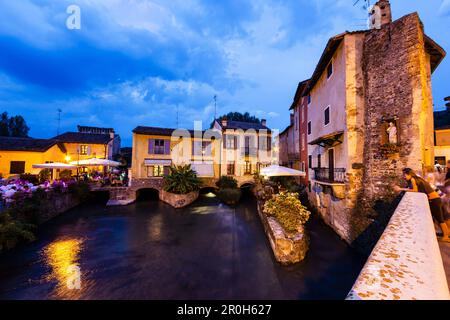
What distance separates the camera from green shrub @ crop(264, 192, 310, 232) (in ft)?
27.1

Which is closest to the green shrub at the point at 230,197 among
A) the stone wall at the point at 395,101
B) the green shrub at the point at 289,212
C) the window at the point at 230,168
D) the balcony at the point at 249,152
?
the window at the point at 230,168

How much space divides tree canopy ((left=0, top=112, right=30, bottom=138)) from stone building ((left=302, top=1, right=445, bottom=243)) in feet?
193

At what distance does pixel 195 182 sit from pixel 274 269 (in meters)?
12.3

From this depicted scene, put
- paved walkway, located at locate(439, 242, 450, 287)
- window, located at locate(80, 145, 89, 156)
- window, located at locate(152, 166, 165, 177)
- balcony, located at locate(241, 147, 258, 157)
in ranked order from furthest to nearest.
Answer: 1. window, located at locate(80, 145, 89, 156)
2. balcony, located at locate(241, 147, 258, 157)
3. window, located at locate(152, 166, 165, 177)
4. paved walkway, located at locate(439, 242, 450, 287)

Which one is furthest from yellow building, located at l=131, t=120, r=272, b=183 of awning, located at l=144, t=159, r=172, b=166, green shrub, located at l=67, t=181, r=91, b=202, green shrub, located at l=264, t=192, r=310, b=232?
green shrub, located at l=264, t=192, r=310, b=232

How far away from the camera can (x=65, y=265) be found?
705 cm

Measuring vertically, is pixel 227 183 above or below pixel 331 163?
below

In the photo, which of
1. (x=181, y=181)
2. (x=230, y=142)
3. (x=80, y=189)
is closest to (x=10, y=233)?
(x=80, y=189)

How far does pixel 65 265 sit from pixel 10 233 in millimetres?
3801

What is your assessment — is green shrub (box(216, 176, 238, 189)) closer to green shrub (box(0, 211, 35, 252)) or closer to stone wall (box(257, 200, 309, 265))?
stone wall (box(257, 200, 309, 265))

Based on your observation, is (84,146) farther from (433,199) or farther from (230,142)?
(433,199)

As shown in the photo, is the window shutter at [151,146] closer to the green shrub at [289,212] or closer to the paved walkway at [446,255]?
the green shrub at [289,212]

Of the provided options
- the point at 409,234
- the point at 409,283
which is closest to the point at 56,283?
the point at 409,283

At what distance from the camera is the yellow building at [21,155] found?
60.0ft
